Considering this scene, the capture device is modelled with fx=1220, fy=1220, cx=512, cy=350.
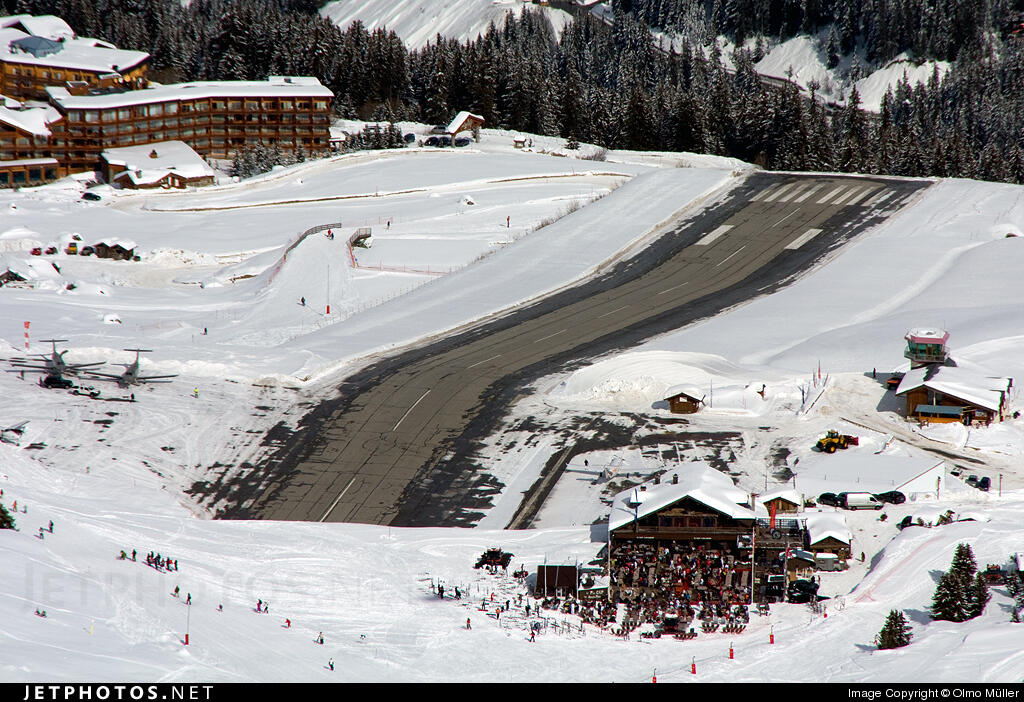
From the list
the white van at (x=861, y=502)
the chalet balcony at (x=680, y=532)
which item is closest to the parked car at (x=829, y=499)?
the white van at (x=861, y=502)

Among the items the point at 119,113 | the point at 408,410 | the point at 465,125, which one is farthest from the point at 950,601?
the point at 119,113

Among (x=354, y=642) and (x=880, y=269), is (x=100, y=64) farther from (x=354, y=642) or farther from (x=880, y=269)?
(x=354, y=642)

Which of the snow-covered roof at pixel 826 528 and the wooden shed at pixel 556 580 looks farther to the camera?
the snow-covered roof at pixel 826 528

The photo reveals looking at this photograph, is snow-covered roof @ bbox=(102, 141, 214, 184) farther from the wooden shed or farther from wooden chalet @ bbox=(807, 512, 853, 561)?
wooden chalet @ bbox=(807, 512, 853, 561)

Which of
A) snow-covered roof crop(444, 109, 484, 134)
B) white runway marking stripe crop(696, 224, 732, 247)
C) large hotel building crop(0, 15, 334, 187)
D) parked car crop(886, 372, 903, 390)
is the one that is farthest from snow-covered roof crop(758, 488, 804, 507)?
large hotel building crop(0, 15, 334, 187)

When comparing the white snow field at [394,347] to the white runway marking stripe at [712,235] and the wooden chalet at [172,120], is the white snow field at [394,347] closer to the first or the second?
the white runway marking stripe at [712,235]

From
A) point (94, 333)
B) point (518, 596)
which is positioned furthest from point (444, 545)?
point (94, 333)
